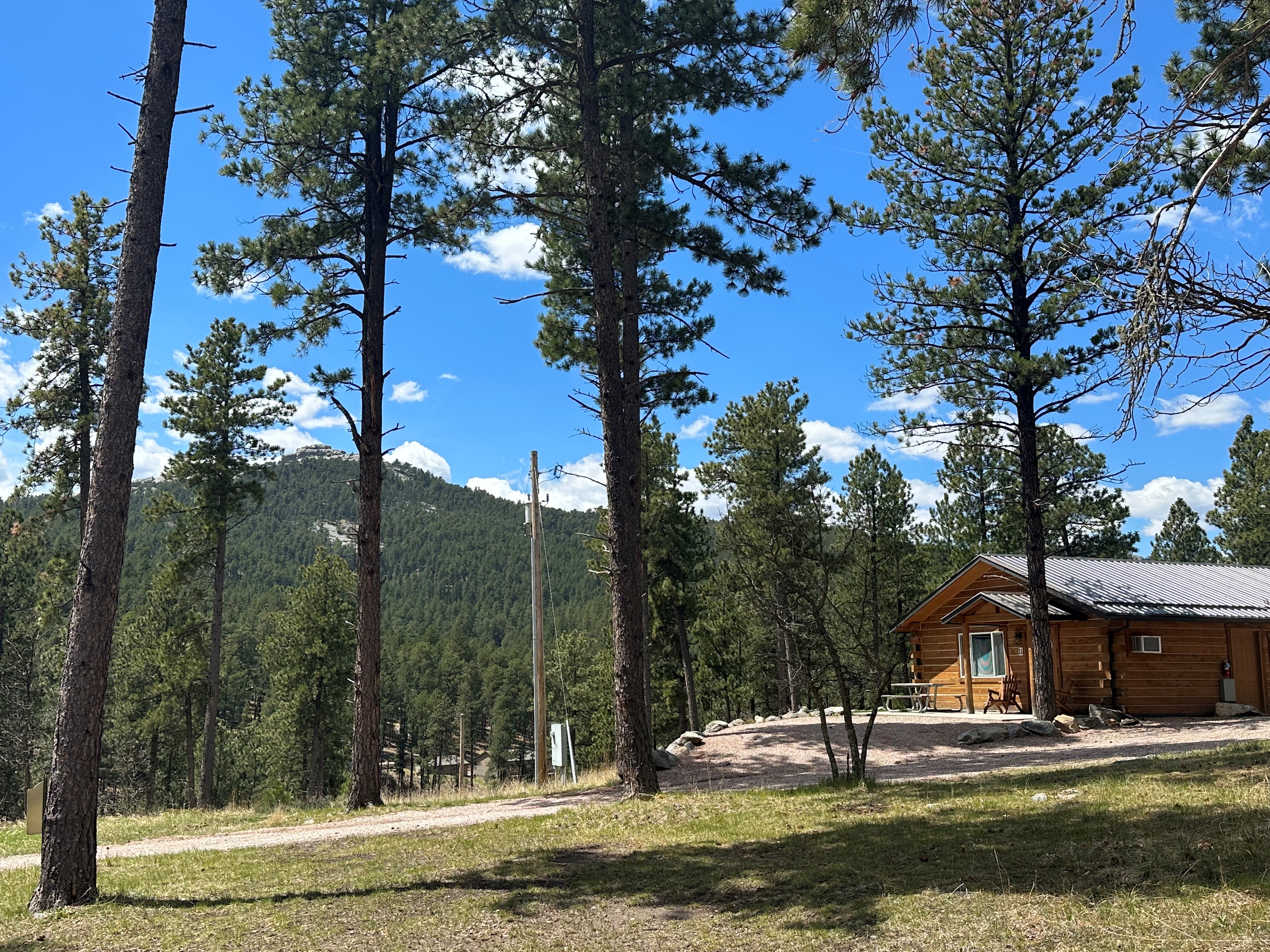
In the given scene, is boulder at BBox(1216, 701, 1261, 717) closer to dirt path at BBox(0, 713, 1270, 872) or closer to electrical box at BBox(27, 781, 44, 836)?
dirt path at BBox(0, 713, 1270, 872)

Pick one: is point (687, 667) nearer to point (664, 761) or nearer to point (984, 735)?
point (984, 735)

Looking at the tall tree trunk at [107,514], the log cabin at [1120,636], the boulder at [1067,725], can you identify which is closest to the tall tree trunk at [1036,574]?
the boulder at [1067,725]

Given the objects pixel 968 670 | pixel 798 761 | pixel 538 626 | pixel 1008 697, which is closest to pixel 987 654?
pixel 968 670

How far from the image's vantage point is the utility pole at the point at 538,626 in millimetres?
17141

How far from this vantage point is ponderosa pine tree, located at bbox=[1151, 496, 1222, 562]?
42.9 metres

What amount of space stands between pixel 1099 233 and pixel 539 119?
10.3 m

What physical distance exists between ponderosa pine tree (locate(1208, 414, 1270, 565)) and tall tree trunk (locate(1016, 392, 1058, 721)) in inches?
1000

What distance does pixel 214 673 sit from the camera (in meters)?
24.9

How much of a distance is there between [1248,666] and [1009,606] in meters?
6.37

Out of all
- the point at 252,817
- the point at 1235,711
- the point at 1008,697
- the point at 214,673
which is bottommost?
the point at 252,817

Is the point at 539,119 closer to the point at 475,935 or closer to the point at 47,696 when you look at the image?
the point at 475,935

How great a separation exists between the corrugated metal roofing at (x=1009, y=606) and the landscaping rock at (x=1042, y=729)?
2.67 m

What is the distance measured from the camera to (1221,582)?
25234mm

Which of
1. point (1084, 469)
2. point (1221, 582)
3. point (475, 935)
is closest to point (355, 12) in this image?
point (475, 935)
